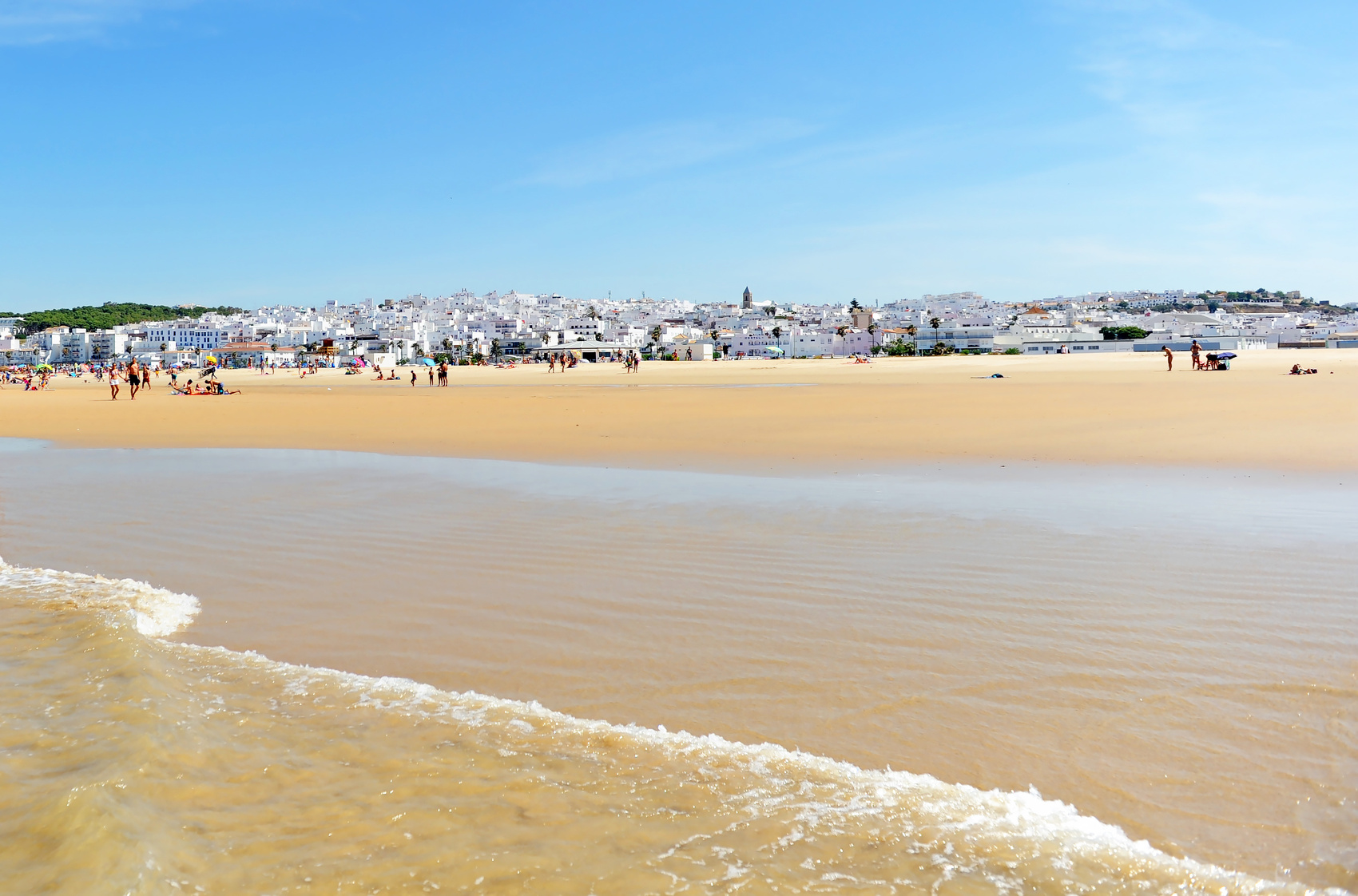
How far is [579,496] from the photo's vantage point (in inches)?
338

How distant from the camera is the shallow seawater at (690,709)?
8.02 feet

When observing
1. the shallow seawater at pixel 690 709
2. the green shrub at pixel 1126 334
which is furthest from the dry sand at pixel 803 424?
the green shrub at pixel 1126 334

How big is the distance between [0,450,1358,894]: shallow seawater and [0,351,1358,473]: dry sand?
200 inches

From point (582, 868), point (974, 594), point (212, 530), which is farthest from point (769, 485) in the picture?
point (582, 868)

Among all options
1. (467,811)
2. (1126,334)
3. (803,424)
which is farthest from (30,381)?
(1126,334)

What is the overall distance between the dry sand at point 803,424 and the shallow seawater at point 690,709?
5082mm

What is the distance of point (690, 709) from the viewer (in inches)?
136

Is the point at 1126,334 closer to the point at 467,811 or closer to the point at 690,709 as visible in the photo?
the point at 690,709

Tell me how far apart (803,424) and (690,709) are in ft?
42.7

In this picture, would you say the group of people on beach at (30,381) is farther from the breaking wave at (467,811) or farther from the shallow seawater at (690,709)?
the breaking wave at (467,811)

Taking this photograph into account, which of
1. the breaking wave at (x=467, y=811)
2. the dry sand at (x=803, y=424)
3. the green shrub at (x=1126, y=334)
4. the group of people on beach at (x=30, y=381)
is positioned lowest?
the breaking wave at (x=467, y=811)

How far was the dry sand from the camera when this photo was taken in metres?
11.6

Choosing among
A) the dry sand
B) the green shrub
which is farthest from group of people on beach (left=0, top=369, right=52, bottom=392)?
the green shrub

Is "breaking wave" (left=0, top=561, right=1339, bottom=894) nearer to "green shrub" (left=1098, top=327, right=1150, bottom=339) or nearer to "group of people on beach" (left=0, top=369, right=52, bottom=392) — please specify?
"group of people on beach" (left=0, top=369, right=52, bottom=392)
